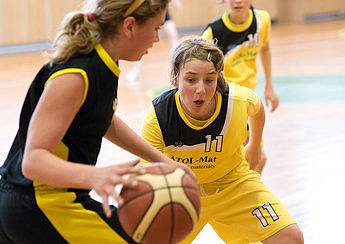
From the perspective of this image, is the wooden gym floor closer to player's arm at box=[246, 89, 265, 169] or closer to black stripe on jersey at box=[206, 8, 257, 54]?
player's arm at box=[246, 89, 265, 169]

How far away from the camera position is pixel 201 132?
13.4 ft

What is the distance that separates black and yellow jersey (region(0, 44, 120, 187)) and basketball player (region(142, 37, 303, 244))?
105 centimetres

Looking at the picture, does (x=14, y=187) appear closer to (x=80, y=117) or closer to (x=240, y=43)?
(x=80, y=117)

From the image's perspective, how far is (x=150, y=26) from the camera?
2908 millimetres

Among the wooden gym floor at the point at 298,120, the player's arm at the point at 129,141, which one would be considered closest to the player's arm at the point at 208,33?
the wooden gym floor at the point at 298,120

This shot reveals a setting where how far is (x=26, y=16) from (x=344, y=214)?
510 inches

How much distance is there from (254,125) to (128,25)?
1761 millimetres

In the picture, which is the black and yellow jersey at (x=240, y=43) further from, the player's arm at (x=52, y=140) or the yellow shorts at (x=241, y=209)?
the player's arm at (x=52, y=140)

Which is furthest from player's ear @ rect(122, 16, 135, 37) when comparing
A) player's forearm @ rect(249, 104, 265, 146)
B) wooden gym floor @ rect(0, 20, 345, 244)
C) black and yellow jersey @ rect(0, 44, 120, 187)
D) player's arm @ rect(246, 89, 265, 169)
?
wooden gym floor @ rect(0, 20, 345, 244)

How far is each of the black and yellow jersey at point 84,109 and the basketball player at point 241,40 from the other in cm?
339

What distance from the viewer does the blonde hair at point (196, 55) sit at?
4012 mm

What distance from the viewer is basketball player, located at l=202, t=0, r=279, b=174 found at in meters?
6.33

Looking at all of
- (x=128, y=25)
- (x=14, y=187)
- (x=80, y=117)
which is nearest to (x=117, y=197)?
(x=80, y=117)

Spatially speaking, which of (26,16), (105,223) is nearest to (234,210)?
(105,223)
